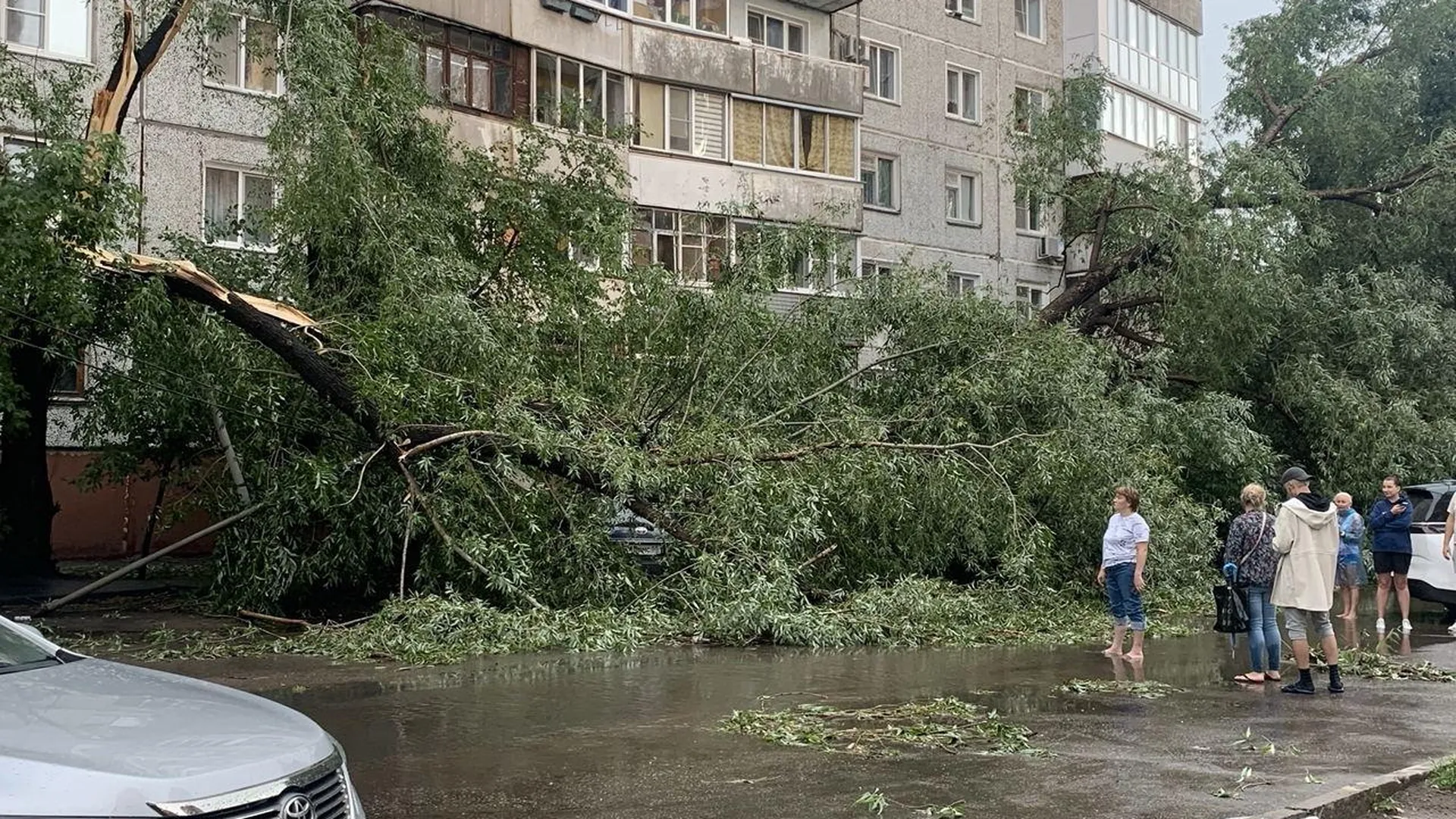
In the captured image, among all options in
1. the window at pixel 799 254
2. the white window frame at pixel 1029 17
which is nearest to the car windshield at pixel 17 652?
the window at pixel 799 254

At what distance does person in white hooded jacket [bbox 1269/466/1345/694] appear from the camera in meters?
10.4

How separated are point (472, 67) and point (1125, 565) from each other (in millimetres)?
16985

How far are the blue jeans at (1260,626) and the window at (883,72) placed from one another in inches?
1012

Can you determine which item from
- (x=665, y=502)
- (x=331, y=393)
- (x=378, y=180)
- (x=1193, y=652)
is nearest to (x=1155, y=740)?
(x=1193, y=652)

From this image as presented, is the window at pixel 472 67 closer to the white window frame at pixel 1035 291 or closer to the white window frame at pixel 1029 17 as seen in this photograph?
the white window frame at pixel 1035 291

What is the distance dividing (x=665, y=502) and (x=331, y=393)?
3.52 m

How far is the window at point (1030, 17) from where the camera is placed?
39281 mm

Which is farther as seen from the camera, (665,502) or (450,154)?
(450,154)

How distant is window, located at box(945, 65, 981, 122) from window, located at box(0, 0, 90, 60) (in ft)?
70.1

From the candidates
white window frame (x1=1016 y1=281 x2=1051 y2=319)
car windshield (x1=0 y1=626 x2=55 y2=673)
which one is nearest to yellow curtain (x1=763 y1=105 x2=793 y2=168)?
white window frame (x1=1016 y1=281 x2=1051 y2=319)

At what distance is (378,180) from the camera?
15281 millimetres

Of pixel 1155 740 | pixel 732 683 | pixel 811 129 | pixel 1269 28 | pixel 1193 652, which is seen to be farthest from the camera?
pixel 811 129

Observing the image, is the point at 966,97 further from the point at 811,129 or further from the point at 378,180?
the point at 378,180

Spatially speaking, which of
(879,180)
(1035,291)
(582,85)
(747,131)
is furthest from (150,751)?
(1035,291)
